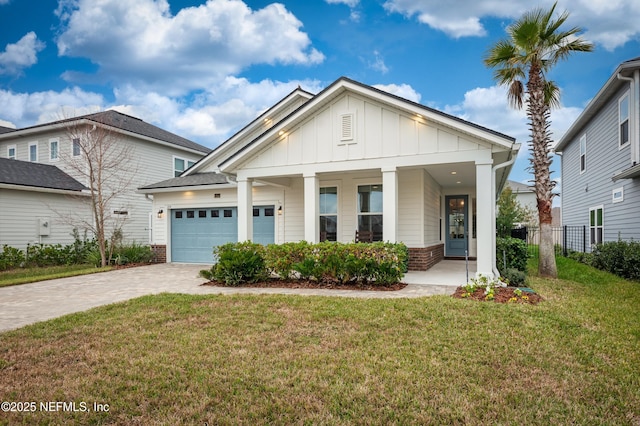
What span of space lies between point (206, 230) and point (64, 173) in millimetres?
9139

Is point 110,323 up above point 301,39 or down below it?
below

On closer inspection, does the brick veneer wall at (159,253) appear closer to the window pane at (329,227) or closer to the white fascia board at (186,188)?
the white fascia board at (186,188)

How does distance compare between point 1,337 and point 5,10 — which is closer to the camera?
point 1,337

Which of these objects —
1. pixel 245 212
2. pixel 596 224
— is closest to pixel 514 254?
pixel 596 224

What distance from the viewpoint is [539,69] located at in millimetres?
10203

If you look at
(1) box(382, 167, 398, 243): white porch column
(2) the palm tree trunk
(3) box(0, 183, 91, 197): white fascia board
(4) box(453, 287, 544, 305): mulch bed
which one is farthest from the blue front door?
(3) box(0, 183, 91, 197): white fascia board

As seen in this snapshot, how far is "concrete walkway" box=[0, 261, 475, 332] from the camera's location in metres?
6.91

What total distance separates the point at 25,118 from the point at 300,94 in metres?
23.3

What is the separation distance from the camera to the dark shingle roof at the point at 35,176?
15054 millimetres

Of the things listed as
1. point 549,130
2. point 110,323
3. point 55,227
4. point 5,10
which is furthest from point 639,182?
point 5,10

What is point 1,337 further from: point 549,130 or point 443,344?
point 549,130

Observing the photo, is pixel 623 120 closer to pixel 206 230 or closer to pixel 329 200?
pixel 329 200

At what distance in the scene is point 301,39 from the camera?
17.2m

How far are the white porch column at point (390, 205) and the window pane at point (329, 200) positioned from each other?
10.1 feet
